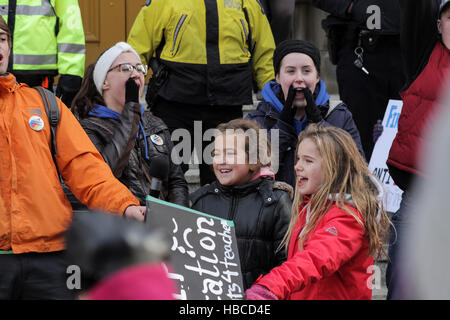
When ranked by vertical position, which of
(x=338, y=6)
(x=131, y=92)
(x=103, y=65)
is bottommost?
(x=131, y=92)

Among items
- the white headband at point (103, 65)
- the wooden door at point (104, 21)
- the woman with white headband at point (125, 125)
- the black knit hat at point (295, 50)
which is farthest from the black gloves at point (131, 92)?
the wooden door at point (104, 21)

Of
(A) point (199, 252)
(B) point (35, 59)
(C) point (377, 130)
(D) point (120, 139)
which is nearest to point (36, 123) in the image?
(D) point (120, 139)

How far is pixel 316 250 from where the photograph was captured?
2.88 metres

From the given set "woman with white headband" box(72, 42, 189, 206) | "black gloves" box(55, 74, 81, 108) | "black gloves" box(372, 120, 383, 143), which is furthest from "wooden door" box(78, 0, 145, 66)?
"woman with white headband" box(72, 42, 189, 206)

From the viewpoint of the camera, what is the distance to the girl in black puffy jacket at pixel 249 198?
12.2ft

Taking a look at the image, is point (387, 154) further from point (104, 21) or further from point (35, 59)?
point (104, 21)

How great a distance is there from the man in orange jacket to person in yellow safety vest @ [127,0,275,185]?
2072 mm

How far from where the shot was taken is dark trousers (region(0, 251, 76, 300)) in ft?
10.4

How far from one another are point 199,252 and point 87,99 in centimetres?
182

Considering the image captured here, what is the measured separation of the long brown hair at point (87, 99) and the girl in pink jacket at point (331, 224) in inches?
52.2

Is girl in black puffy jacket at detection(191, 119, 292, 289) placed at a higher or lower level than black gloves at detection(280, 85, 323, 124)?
lower

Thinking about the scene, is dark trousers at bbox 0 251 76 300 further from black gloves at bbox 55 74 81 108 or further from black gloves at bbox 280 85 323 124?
black gloves at bbox 55 74 81 108

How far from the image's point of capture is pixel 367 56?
18.8 feet
